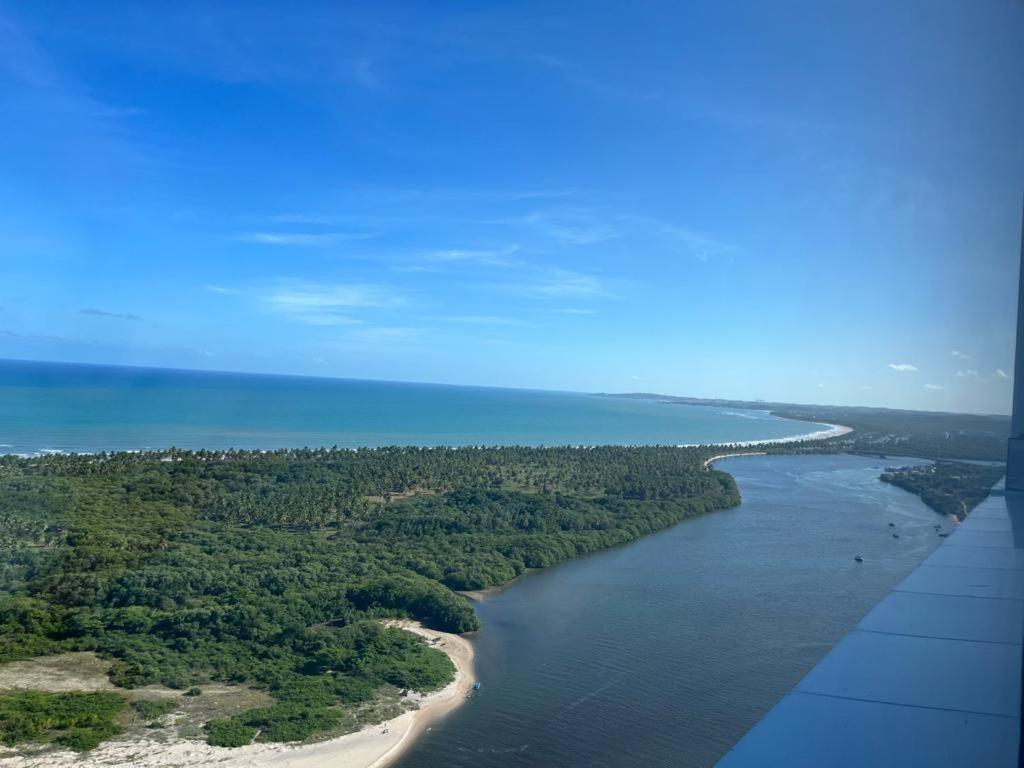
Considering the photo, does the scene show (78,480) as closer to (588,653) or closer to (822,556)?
(588,653)

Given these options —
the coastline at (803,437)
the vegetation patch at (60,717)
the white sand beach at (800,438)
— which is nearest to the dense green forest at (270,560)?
the vegetation patch at (60,717)

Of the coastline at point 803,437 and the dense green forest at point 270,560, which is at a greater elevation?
the coastline at point 803,437

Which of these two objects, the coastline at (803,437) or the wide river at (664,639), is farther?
the coastline at (803,437)

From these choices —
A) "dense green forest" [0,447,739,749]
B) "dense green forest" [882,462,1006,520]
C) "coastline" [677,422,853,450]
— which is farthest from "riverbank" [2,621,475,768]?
"coastline" [677,422,853,450]

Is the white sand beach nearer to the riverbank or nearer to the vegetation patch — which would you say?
the riverbank

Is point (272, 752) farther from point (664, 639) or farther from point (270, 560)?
point (270, 560)

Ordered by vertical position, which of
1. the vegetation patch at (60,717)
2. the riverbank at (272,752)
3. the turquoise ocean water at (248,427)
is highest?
the turquoise ocean water at (248,427)

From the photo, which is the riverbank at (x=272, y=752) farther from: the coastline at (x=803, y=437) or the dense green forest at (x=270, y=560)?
the coastline at (x=803, y=437)
